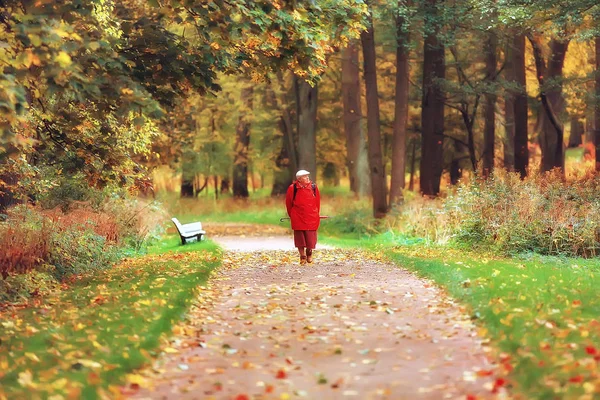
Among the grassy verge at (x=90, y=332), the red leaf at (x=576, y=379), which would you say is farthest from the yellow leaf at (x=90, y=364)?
the red leaf at (x=576, y=379)

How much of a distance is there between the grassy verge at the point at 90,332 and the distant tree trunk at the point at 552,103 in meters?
20.3

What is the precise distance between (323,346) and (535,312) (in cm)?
246

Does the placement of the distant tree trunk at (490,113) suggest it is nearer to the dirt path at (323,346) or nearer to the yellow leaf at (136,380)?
the dirt path at (323,346)

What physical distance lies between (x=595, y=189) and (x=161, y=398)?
52.6 ft

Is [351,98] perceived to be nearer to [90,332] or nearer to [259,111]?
[259,111]

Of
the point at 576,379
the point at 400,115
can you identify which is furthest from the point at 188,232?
the point at 576,379

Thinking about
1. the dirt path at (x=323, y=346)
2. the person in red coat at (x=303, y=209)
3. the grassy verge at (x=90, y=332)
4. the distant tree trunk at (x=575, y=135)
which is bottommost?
the dirt path at (x=323, y=346)

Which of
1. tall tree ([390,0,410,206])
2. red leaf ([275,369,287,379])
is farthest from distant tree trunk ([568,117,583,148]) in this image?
red leaf ([275,369,287,379])

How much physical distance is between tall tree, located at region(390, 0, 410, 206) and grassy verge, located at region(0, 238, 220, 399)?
15612 millimetres

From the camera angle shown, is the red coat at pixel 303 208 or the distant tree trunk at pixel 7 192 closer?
the red coat at pixel 303 208

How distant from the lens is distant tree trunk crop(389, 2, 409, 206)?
28.7 meters

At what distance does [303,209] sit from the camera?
662 inches

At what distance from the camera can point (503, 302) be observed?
10.0m

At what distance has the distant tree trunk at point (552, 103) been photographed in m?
31.0
